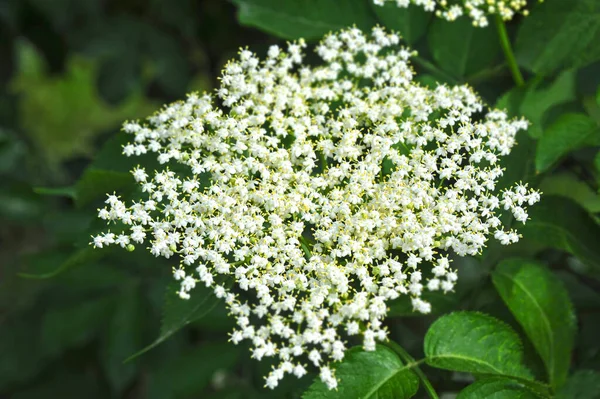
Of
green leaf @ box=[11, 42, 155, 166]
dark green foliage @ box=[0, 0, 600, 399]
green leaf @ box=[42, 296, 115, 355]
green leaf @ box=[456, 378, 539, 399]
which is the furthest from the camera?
green leaf @ box=[11, 42, 155, 166]

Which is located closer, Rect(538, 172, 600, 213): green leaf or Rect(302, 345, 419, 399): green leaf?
Rect(302, 345, 419, 399): green leaf

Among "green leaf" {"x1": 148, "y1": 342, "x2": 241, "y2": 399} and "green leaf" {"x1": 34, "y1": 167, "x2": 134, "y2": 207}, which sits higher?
"green leaf" {"x1": 34, "y1": 167, "x2": 134, "y2": 207}

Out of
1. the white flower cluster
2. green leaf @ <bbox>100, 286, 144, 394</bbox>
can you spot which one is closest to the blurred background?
green leaf @ <bbox>100, 286, 144, 394</bbox>

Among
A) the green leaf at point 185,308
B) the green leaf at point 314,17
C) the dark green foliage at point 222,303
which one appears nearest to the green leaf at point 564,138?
the dark green foliage at point 222,303

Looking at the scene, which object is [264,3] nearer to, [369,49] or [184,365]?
[369,49]

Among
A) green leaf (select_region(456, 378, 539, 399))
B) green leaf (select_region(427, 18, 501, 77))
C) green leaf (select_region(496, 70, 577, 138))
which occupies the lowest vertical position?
green leaf (select_region(456, 378, 539, 399))

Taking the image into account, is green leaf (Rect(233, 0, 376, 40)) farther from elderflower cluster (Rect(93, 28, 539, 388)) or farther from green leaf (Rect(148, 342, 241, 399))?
green leaf (Rect(148, 342, 241, 399))
